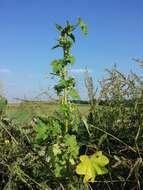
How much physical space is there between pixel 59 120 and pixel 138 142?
45 cm

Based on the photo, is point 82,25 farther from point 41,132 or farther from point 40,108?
point 40,108

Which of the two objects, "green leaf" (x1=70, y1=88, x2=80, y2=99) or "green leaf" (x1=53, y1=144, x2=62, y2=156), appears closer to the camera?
"green leaf" (x1=53, y1=144, x2=62, y2=156)

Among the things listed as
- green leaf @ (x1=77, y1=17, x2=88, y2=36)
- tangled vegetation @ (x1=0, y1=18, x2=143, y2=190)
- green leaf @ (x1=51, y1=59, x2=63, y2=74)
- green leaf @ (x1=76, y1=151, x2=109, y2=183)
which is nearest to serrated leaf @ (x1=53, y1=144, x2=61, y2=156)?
tangled vegetation @ (x1=0, y1=18, x2=143, y2=190)

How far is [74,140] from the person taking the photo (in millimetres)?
2633

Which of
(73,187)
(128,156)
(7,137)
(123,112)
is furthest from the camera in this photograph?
(7,137)

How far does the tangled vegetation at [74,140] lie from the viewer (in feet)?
8.83

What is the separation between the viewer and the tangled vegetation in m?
2.69

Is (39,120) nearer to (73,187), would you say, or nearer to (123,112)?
(73,187)

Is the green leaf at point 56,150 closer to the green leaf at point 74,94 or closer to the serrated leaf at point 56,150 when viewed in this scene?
the serrated leaf at point 56,150

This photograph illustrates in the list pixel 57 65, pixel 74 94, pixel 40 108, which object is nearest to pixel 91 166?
pixel 74 94

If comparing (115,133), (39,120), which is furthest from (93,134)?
(39,120)

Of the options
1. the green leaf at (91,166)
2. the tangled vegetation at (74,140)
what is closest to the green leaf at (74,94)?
the tangled vegetation at (74,140)

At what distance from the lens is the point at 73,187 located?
2672 millimetres

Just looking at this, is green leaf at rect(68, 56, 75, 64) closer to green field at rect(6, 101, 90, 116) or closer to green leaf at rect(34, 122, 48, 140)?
green leaf at rect(34, 122, 48, 140)
